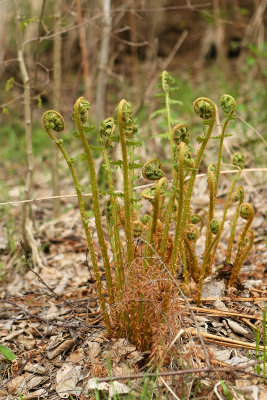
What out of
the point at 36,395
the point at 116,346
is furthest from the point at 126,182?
the point at 36,395

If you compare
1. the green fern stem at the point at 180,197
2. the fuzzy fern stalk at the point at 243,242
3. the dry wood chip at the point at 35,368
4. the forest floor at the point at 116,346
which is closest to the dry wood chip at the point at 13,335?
the forest floor at the point at 116,346

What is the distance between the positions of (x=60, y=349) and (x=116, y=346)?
0.34 metres

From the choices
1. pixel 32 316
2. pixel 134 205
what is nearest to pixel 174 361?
pixel 134 205

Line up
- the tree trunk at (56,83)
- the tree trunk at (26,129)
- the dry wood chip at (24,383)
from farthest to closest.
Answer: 1. the tree trunk at (56,83)
2. the tree trunk at (26,129)
3. the dry wood chip at (24,383)

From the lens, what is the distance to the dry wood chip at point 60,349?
6.09 feet

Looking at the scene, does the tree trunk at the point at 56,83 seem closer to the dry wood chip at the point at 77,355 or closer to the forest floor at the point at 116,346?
the forest floor at the point at 116,346

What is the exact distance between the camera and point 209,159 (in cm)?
393

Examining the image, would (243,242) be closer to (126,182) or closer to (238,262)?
(238,262)

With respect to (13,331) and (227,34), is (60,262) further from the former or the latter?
(227,34)

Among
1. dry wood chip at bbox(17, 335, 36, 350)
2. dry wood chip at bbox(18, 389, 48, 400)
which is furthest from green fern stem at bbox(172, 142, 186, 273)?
dry wood chip at bbox(17, 335, 36, 350)

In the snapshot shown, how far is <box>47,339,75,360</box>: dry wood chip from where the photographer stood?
1.86 meters

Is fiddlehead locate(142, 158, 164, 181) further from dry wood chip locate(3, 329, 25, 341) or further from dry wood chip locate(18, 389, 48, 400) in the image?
dry wood chip locate(3, 329, 25, 341)

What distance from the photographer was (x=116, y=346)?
166 centimetres

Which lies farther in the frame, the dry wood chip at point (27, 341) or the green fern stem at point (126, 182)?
the dry wood chip at point (27, 341)
